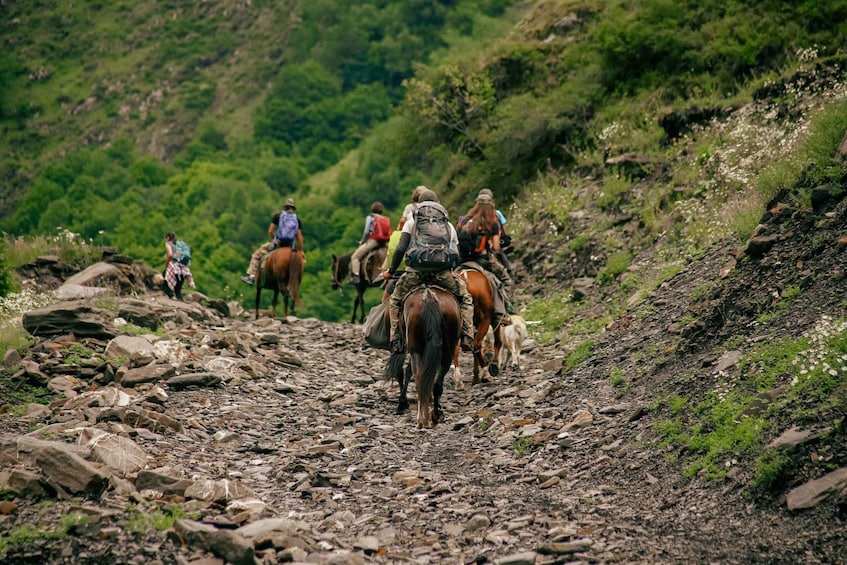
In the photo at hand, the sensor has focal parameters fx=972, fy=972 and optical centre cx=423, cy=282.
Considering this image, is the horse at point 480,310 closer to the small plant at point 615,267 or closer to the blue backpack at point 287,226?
the small plant at point 615,267

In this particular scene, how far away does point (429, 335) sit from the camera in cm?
1140

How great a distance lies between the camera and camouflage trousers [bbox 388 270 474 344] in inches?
472

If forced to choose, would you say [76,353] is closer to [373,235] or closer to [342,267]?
[373,235]

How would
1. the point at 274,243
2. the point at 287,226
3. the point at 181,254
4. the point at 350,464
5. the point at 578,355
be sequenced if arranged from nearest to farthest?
the point at 350,464, the point at 578,355, the point at 287,226, the point at 181,254, the point at 274,243

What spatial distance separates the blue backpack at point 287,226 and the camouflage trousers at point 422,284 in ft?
34.3

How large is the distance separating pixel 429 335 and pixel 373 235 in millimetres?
10740

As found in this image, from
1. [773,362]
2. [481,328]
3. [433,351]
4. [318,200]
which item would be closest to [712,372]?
[773,362]

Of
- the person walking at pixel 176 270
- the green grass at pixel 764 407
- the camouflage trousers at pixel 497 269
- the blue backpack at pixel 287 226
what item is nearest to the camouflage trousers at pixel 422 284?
the camouflage trousers at pixel 497 269

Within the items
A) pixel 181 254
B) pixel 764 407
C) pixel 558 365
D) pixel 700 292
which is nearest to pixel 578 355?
pixel 558 365

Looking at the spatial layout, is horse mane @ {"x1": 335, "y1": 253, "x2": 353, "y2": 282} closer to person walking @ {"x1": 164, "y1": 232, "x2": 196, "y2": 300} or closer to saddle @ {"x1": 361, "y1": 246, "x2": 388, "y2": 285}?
saddle @ {"x1": 361, "y1": 246, "x2": 388, "y2": 285}

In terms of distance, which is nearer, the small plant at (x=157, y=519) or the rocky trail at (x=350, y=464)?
the rocky trail at (x=350, y=464)

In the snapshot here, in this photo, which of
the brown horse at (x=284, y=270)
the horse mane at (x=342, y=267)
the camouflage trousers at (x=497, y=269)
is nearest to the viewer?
the camouflage trousers at (x=497, y=269)

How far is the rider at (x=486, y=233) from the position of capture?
47.1ft

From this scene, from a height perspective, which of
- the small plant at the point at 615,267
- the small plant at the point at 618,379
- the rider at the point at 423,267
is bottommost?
the small plant at the point at 615,267
